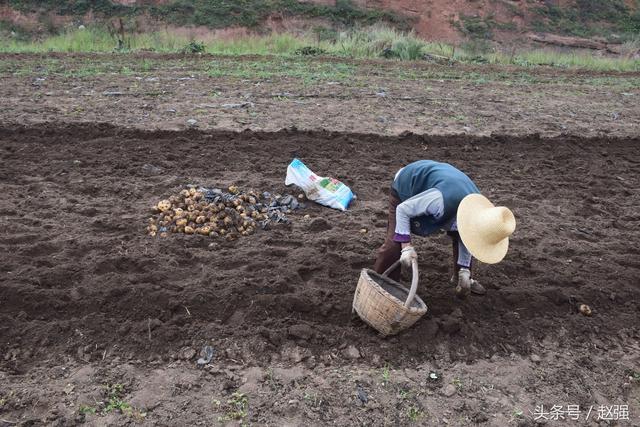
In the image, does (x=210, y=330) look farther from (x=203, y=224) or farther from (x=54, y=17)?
(x=54, y=17)

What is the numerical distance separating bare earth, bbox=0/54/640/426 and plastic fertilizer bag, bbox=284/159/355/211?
0.14 meters

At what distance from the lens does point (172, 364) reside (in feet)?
11.3

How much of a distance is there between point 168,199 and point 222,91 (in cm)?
453

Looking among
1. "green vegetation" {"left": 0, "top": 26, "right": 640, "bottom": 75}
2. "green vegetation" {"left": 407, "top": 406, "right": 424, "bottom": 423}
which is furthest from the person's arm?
"green vegetation" {"left": 0, "top": 26, "right": 640, "bottom": 75}

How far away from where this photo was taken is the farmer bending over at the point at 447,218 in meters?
3.45

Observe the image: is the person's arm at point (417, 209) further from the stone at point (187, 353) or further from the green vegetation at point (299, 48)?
the green vegetation at point (299, 48)

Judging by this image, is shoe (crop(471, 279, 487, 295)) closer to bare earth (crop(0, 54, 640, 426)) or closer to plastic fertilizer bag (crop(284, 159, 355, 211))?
bare earth (crop(0, 54, 640, 426))

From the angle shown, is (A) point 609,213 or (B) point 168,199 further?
(A) point 609,213

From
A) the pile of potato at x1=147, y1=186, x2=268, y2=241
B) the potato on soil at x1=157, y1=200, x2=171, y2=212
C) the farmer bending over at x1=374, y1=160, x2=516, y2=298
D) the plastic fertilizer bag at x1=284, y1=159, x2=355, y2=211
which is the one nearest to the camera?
the farmer bending over at x1=374, y1=160, x2=516, y2=298

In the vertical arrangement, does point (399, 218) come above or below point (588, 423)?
above

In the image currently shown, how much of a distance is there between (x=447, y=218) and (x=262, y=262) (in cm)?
149

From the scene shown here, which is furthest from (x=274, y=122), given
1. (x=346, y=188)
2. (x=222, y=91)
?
(x=346, y=188)

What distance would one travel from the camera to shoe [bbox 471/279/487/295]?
4229mm

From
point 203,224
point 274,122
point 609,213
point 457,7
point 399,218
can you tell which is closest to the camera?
point 399,218
